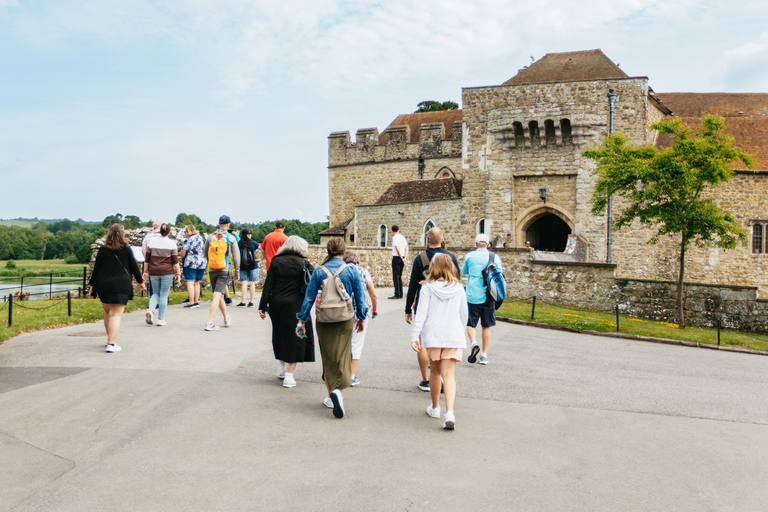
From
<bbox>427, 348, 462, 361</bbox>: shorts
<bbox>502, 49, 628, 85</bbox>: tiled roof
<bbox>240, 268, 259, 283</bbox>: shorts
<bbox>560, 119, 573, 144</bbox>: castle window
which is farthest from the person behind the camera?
<bbox>502, 49, 628, 85</bbox>: tiled roof

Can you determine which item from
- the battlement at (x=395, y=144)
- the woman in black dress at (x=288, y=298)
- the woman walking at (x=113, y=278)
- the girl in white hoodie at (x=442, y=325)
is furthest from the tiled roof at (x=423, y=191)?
the girl in white hoodie at (x=442, y=325)

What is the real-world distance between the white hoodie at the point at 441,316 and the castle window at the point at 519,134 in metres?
22.9

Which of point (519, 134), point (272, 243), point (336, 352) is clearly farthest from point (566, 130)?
point (336, 352)

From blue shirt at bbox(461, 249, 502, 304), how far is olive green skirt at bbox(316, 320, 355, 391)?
289cm

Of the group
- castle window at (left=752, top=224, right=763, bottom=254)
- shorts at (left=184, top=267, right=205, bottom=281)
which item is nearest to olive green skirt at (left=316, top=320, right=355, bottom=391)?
shorts at (left=184, top=267, right=205, bottom=281)

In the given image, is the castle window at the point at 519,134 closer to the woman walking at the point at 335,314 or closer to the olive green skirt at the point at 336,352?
the woman walking at the point at 335,314

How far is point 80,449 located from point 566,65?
1197 inches

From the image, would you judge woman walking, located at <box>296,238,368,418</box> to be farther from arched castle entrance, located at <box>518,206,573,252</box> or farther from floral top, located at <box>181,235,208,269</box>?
arched castle entrance, located at <box>518,206,573,252</box>

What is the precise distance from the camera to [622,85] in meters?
25.6

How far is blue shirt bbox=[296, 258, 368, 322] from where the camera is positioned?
20.1 feet

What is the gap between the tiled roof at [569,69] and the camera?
28.5 m

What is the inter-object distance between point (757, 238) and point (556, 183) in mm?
9705

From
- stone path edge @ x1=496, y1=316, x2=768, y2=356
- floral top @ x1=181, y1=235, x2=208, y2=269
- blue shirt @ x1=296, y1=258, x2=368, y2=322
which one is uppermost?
floral top @ x1=181, y1=235, x2=208, y2=269

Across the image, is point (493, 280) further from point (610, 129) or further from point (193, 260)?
point (610, 129)
